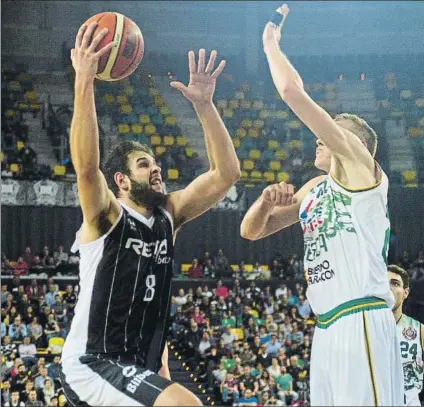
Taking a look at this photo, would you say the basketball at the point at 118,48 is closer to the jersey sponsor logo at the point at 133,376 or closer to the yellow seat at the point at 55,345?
the jersey sponsor logo at the point at 133,376

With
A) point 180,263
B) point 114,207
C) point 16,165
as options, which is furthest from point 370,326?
point 16,165

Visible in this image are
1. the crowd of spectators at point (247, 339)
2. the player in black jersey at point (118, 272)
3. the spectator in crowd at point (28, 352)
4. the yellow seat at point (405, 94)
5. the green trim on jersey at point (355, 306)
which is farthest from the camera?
the yellow seat at point (405, 94)

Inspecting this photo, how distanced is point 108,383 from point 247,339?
9.55 metres

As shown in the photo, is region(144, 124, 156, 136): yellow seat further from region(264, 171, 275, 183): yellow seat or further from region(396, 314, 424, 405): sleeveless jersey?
region(396, 314, 424, 405): sleeveless jersey

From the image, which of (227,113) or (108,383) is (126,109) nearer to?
(227,113)

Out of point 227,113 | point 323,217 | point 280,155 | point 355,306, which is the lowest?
point 355,306

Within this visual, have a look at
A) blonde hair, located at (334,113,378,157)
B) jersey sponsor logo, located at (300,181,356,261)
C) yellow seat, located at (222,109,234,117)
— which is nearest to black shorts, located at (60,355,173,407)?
jersey sponsor logo, located at (300,181,356,261)

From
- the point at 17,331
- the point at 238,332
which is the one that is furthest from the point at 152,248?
the point at 238,332

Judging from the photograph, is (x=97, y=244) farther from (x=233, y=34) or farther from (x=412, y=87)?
(x=233, y=34)

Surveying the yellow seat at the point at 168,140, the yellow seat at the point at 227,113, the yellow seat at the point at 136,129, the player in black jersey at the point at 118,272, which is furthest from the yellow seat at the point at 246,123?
the player in black jersey at the point at 118,272

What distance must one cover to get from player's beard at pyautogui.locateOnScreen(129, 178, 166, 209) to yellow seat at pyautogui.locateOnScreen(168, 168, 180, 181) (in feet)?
33.8

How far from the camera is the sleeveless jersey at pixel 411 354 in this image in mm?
6125

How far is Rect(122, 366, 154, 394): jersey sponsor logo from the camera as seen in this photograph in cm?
366

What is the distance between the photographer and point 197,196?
14.2 feet
